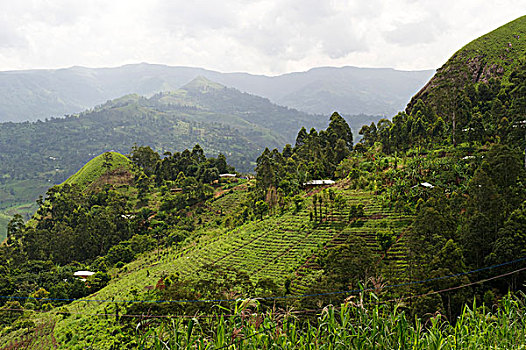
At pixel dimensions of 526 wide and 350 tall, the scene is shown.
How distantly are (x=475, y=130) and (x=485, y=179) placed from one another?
50.9 feet

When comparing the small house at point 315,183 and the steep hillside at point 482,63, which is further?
the steep hillside at point 482,63

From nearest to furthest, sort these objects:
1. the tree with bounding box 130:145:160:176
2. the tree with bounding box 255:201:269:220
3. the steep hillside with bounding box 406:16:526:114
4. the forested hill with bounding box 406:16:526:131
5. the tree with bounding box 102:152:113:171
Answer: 1. the forested hill with bounding box 406:16:526:131
2. the tree with bounding box 255:201:269:220
3. the steep hillside with bounding box 406:16:526:114
4. the tree with bounding box 102:152:113:171
5. the tree with bounding box 130:145:160:176

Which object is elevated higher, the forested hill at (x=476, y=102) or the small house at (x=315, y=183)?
the forested hill at (x=476, y=102)

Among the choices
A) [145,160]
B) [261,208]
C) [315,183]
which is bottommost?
[261,208]

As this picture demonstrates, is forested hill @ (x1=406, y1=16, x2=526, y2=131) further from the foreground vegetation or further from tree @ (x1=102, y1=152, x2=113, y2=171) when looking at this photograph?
tree @ (x1=102, y1=152, x2=113, y2=171)

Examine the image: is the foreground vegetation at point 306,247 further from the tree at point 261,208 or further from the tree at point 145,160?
the tree at point 145,160

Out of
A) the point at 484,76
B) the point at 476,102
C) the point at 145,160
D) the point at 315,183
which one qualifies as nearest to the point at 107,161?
the point at 145,160

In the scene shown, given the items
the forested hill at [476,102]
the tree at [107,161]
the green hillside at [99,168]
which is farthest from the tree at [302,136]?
the tree at [107,161]

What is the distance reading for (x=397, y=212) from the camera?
25.8 meters

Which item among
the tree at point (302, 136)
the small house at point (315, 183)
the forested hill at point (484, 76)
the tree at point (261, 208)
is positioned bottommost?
the tree at point (261, 208)

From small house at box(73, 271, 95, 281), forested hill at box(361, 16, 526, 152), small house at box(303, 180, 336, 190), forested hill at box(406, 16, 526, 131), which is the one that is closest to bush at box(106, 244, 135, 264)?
small house at box(73, 271, 95, 281)

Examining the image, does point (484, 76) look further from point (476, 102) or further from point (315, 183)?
point (315, 183)

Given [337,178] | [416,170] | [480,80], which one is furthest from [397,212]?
[480,80]

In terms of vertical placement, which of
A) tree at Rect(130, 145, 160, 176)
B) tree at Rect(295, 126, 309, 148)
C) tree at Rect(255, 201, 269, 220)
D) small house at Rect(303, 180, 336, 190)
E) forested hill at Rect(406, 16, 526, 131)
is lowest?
tree at Rect(255, 201, 269, 220)
